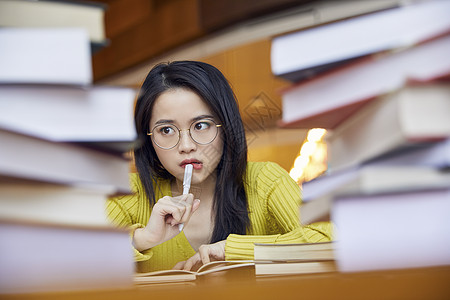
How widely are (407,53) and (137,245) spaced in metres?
0.77

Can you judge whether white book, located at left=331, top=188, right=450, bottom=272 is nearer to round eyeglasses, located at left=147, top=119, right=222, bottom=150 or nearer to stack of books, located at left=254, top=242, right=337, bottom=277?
stack of books, located at left=254, top=242, right=337, bottom=277

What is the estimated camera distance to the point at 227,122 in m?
1.22

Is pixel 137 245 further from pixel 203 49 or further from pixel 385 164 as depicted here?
pixel 203 49

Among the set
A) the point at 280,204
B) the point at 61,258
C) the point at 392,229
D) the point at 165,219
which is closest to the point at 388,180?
the point at 392,229

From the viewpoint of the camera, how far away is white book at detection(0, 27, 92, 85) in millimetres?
398

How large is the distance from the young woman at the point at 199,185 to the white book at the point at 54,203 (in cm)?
52

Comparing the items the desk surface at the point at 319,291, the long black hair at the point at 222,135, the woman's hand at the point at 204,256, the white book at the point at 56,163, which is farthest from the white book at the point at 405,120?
the long black hair at the point at 222,135

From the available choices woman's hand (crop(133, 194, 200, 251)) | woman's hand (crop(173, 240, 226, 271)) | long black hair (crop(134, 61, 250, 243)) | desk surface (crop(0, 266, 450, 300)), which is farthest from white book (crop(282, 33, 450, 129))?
long black hair (crop(134, 61, 250, 243))

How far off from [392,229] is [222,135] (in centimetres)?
87

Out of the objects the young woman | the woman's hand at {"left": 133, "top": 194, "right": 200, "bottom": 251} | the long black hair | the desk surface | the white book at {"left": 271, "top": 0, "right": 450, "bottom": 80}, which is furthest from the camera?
the long black hair

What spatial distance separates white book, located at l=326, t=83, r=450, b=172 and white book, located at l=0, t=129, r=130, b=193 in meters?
0.21

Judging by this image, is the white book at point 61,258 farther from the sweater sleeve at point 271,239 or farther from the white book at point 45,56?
the sweater sleeve at point 271,239

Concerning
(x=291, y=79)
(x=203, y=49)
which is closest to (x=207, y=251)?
(x=291, y=79)

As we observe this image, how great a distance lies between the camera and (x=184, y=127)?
42.8 inches
